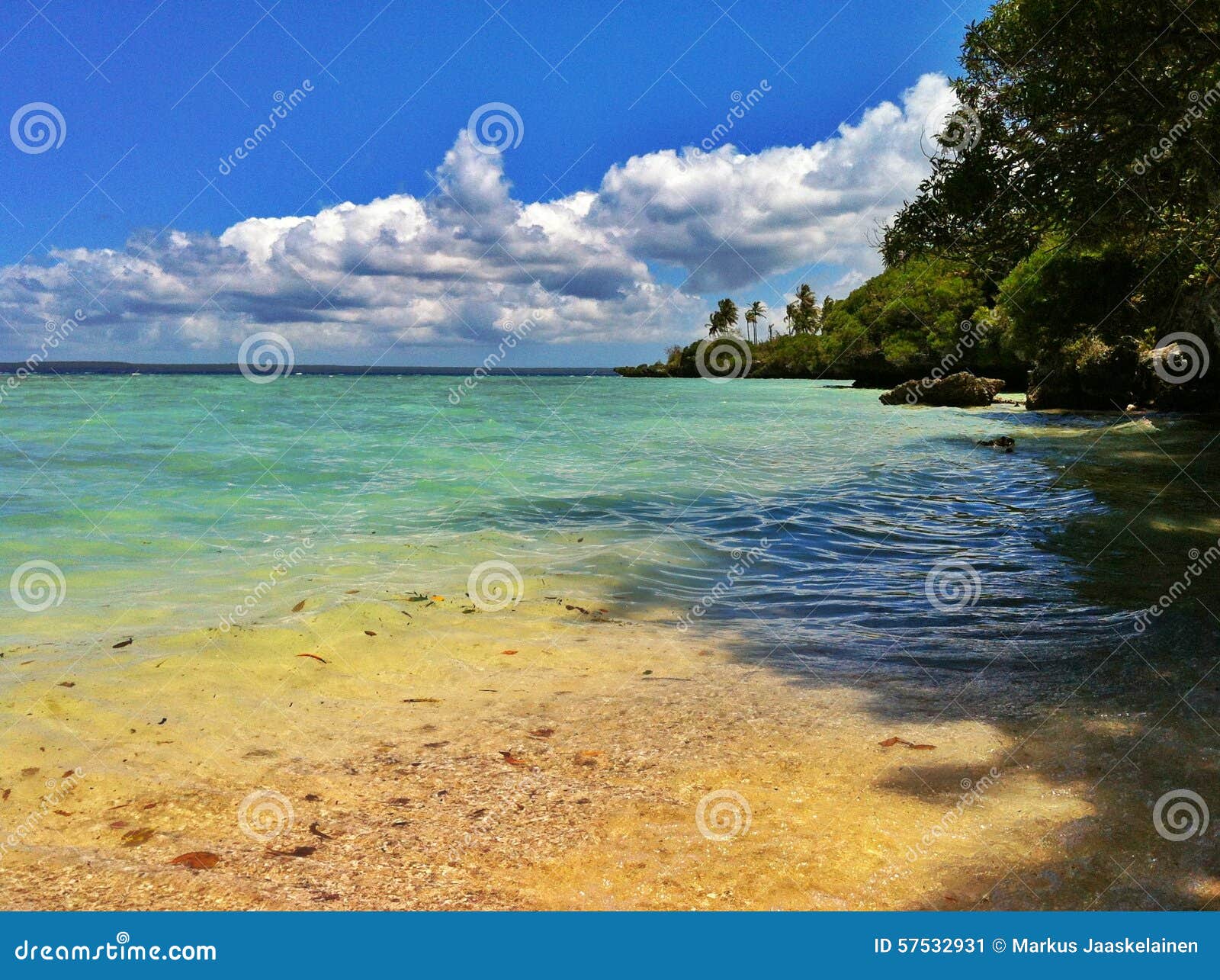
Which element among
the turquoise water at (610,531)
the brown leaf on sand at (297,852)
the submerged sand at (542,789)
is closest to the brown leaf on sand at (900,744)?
the submerged sand at (542,789)

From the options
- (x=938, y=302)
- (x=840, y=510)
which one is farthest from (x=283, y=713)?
(x=938, y=302)

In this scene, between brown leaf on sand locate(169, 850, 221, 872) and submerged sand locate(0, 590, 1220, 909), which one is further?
brown leaf on sand locate(169, 850, 221, 872)

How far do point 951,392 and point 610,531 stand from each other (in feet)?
125

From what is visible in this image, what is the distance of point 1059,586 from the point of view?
27.3ft

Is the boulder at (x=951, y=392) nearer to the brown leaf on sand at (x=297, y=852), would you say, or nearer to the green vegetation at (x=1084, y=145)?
the green vegetation at (x=1084, y=145)

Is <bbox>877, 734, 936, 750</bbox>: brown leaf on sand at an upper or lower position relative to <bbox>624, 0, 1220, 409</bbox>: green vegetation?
lower

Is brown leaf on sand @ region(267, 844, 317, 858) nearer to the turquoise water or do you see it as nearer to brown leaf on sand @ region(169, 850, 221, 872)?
brown leaf on sand @ region(169, 850, 221, 872)

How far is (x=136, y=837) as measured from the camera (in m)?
3.75

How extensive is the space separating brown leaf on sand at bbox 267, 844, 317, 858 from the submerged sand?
0.03 feet

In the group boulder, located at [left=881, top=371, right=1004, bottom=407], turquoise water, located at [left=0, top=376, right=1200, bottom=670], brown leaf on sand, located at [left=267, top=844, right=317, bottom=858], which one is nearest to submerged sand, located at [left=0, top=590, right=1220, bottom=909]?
brown leaf on sand, located at [left=267, top=844, right=317, bottom=858]

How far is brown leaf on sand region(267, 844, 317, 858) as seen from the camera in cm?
353

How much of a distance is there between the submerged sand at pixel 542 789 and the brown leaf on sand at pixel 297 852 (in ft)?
0.03

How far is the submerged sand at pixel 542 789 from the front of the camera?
3303 mm

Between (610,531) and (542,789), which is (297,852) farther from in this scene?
(610,531)
